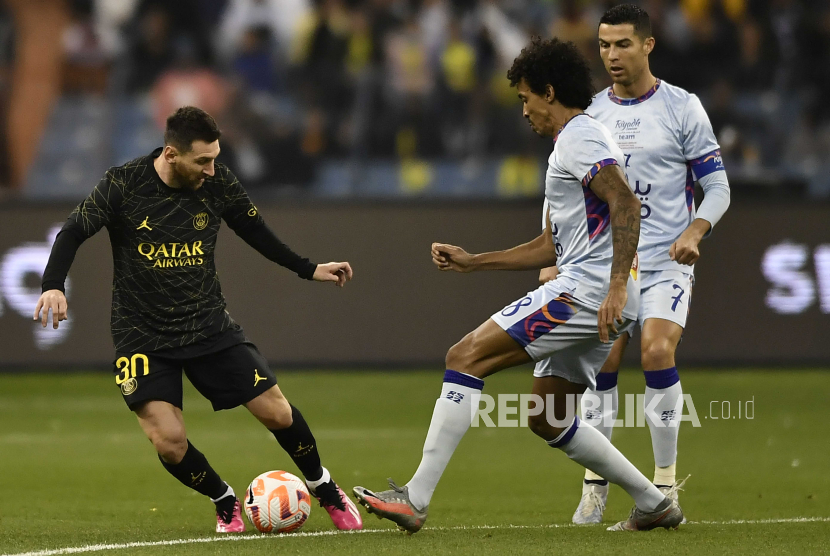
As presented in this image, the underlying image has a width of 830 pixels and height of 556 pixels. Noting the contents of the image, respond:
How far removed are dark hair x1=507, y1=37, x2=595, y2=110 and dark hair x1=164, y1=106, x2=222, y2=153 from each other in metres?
1.40

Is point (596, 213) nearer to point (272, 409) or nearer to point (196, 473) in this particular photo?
point (272, 409)

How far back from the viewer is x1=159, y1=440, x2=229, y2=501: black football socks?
5.73 m

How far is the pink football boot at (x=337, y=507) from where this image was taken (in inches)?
233

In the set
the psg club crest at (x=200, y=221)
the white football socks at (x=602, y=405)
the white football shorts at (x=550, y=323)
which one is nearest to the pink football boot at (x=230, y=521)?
the psg club crest at (x=200, y=221)

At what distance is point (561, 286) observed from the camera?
5.30 metres

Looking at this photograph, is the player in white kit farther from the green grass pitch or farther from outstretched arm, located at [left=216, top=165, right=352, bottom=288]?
outstretched arm, located at [left=216, top=165, right=352, bottom=288]

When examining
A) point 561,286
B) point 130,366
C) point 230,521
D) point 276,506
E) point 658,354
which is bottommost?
point 230,521

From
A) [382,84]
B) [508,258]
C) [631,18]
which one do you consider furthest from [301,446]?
[382,84]

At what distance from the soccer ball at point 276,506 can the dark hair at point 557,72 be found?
2149 mm

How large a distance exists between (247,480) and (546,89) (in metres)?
3.46

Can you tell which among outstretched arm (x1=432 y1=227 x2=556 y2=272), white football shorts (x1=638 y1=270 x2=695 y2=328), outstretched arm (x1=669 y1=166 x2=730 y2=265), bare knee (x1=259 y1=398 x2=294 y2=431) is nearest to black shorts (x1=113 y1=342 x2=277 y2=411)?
bare knee (x1=259 y1=398 x2=294 y2=431)

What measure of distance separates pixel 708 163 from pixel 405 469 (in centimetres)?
294

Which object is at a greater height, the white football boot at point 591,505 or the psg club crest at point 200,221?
the psg club crest at point 200,221

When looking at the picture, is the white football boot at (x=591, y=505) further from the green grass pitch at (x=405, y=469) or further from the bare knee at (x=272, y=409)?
the bare knee at (x=272, y=409)
